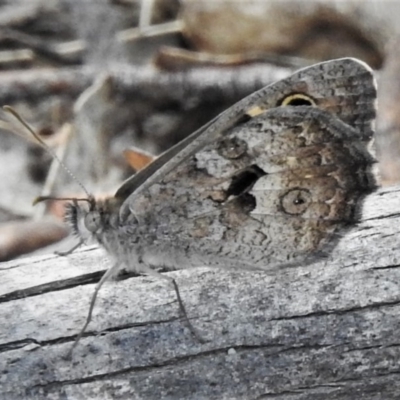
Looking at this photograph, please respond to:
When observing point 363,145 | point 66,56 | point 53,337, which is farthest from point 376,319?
point 66,56

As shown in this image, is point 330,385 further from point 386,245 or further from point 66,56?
point 66,56

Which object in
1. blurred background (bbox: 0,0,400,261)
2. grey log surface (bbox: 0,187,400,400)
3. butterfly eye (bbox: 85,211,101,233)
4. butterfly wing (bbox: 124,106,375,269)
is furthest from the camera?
blurred background (bbox: 0,0,400,261)

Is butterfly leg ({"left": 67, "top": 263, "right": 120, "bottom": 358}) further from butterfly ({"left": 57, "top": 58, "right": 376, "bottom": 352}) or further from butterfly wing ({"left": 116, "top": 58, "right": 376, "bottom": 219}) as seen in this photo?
butterfly wing ({"left": 116, "top": 58, "right": 376, "bottom": 219})

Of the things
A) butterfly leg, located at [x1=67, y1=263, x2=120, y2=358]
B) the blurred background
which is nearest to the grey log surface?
butterfly leg, located at [x1=67, y1=263, x2=120, y2=358]

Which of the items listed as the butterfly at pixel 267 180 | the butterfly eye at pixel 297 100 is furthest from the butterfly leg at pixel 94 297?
the butterfly eye at pixel 297 100

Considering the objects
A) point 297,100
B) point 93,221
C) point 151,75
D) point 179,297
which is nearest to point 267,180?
point 297,100

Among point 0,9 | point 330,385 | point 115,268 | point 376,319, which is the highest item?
point 0,9

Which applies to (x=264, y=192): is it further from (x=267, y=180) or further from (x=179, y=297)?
(x=179, y=297)
